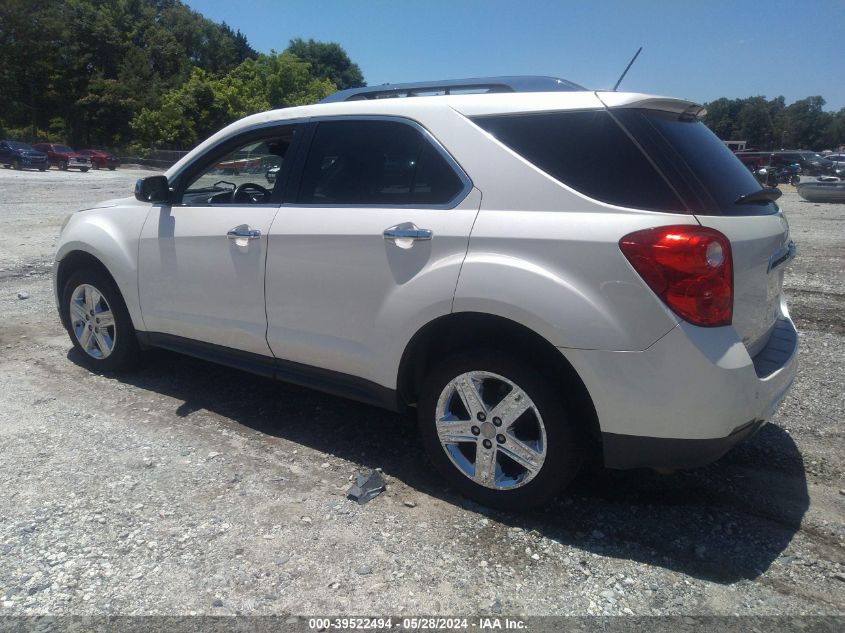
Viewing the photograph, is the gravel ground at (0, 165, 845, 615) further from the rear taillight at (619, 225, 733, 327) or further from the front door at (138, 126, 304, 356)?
the rear taillight at (619, 225, 733, 327)

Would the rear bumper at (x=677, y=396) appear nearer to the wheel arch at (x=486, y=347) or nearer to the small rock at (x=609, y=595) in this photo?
the wheel arch at (x=486, y=347)

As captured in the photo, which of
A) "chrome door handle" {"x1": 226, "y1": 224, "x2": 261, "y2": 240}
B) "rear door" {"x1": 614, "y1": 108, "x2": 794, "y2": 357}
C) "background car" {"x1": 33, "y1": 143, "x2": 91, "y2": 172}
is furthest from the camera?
"background car" {"x1": 33, "y1": 143, "x2": 91, "y2": 172}

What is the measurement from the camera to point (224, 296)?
13.0 ft

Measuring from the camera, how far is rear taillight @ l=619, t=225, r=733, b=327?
2.53 metres

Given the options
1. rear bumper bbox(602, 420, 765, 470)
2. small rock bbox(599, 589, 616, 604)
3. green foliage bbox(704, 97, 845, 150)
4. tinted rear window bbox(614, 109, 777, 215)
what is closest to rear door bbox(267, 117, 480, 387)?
tinted rear window bbox(614, 109, 777, 215)

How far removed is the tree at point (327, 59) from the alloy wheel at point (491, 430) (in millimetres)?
103512

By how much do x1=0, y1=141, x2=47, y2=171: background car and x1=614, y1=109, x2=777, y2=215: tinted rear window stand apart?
136ft

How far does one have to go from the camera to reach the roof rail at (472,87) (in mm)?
3232

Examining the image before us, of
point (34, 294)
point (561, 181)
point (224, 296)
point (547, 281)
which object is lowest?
point (34, 294)

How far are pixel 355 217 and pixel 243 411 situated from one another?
1694mm

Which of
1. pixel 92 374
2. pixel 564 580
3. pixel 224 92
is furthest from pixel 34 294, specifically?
pixel 224 92

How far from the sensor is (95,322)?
15.8 ft

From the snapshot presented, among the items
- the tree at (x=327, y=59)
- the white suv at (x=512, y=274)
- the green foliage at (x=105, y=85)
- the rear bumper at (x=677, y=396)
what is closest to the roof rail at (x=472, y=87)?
the white suv at (x=512, y=274)

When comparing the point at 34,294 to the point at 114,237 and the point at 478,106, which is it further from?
the point at 478,106
